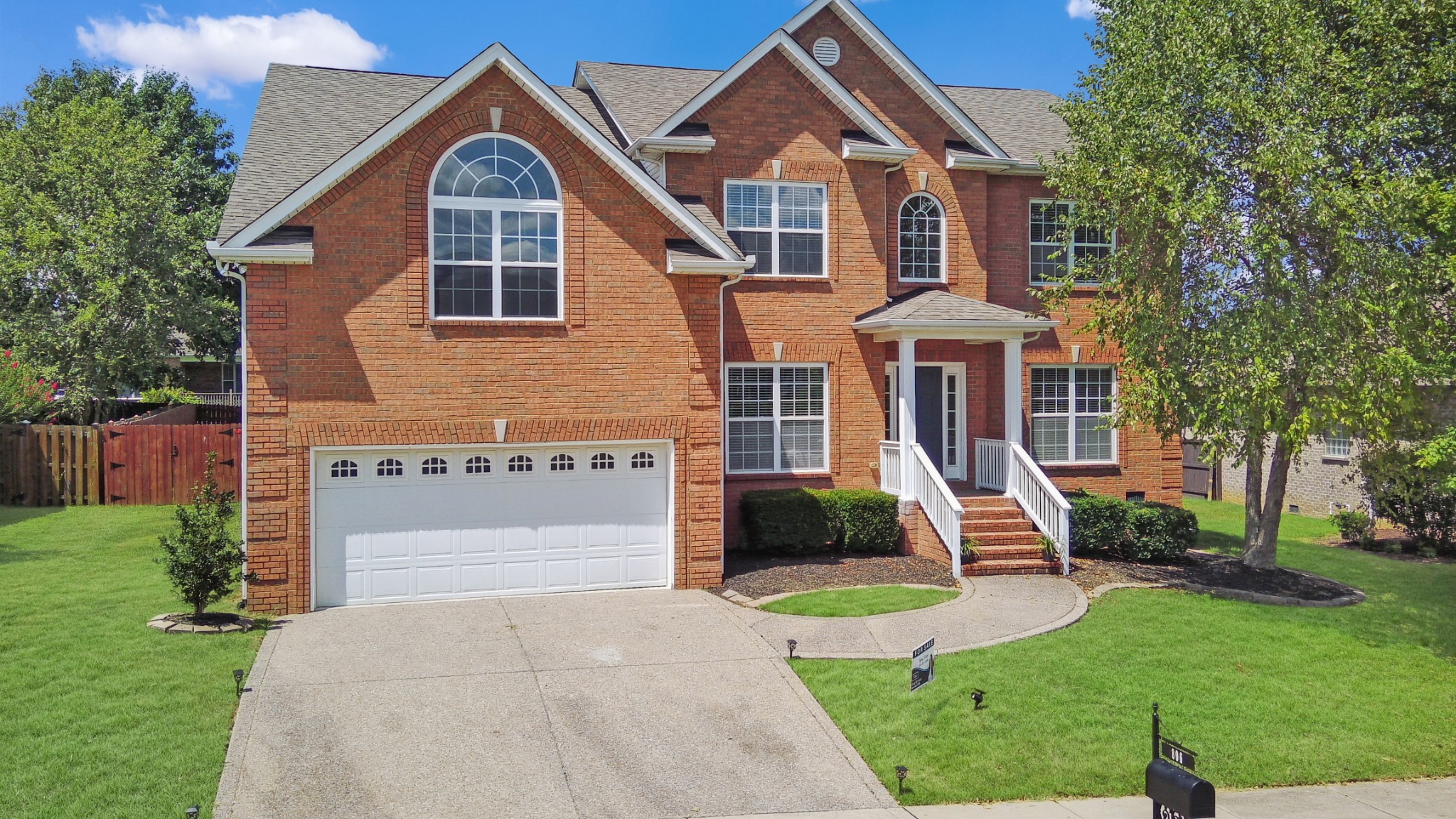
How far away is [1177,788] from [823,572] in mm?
8628

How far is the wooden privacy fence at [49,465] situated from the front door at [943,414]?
1720 centimetres

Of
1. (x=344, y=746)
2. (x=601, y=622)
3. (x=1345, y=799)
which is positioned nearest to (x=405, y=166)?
(x=601, y=622)

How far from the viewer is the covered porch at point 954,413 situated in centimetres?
1589

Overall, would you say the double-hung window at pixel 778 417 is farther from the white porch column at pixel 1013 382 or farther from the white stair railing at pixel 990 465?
the white porch column at pixel 1013 382

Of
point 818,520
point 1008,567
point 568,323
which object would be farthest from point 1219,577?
point 568,323

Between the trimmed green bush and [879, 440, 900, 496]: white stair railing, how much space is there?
0.57 metres

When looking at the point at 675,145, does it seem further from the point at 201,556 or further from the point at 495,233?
the point at 201,556

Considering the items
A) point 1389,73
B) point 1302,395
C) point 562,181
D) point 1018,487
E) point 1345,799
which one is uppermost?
point 1389,73

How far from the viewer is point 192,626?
37.6 feet

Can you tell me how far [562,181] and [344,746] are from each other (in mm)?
8011

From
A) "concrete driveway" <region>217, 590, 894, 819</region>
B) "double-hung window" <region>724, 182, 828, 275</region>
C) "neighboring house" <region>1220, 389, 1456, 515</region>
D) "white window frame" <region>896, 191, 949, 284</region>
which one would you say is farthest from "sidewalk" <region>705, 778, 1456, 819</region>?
"neighboring house" <region>1220, 389, 1456, 515</region>

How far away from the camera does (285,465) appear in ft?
41.5

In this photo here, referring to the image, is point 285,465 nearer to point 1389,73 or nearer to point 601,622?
point 601,622

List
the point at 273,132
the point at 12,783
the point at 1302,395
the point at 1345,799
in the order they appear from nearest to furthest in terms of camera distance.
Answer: the point at 12,783 < the point at 1345,799 < the point at 1302,395 < the point at 273,132
